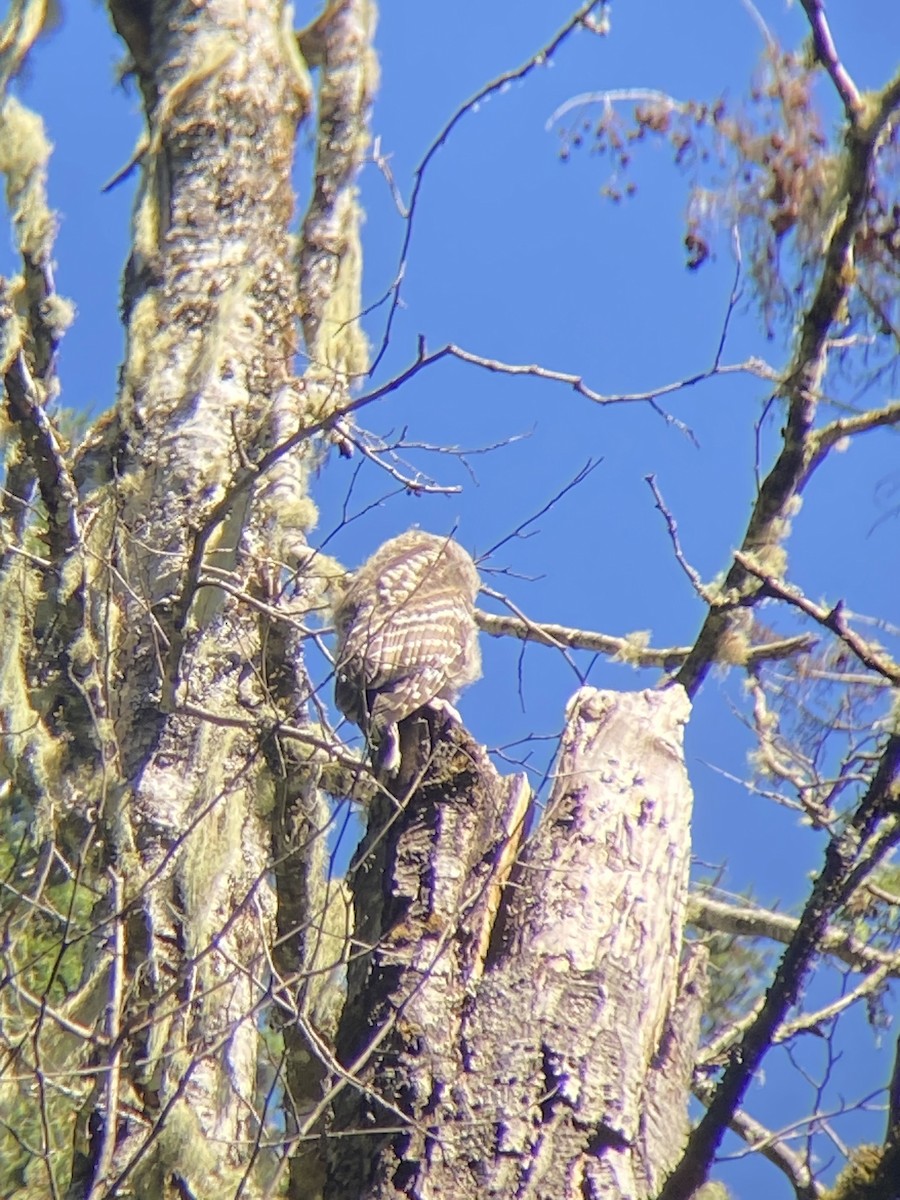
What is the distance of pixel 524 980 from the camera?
8.08 ft

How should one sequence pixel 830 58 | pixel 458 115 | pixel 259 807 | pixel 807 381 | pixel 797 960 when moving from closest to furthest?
pixel 797 960 < pixel 458 115 < pixel 830 58 < pixel 807 381 < pixel 259 807

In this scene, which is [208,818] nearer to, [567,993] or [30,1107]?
[30,1107]

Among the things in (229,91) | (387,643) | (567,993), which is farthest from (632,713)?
(229,91)

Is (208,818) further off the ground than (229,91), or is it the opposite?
(229,91)

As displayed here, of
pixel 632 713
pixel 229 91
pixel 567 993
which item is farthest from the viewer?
pixel 229 91

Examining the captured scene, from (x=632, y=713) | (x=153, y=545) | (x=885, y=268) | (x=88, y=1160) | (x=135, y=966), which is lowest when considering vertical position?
(x=88, y=1160)

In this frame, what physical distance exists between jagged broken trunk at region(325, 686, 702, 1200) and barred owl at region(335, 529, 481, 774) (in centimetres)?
61

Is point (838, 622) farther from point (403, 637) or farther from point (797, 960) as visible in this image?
point (403, 637)

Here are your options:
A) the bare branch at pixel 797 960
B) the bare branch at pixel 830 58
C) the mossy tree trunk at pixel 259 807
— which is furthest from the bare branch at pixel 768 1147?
the bare branch at pixel 830 58

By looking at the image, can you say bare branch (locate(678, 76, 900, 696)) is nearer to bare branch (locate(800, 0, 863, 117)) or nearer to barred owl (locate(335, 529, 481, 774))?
bare branch (locate(800, 0, 863, 117))

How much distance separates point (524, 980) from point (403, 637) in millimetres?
1853

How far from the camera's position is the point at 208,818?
374cm

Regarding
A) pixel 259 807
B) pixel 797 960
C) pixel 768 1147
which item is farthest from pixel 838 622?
Answer: pixel 259 807

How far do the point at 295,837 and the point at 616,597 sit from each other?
41689mm
